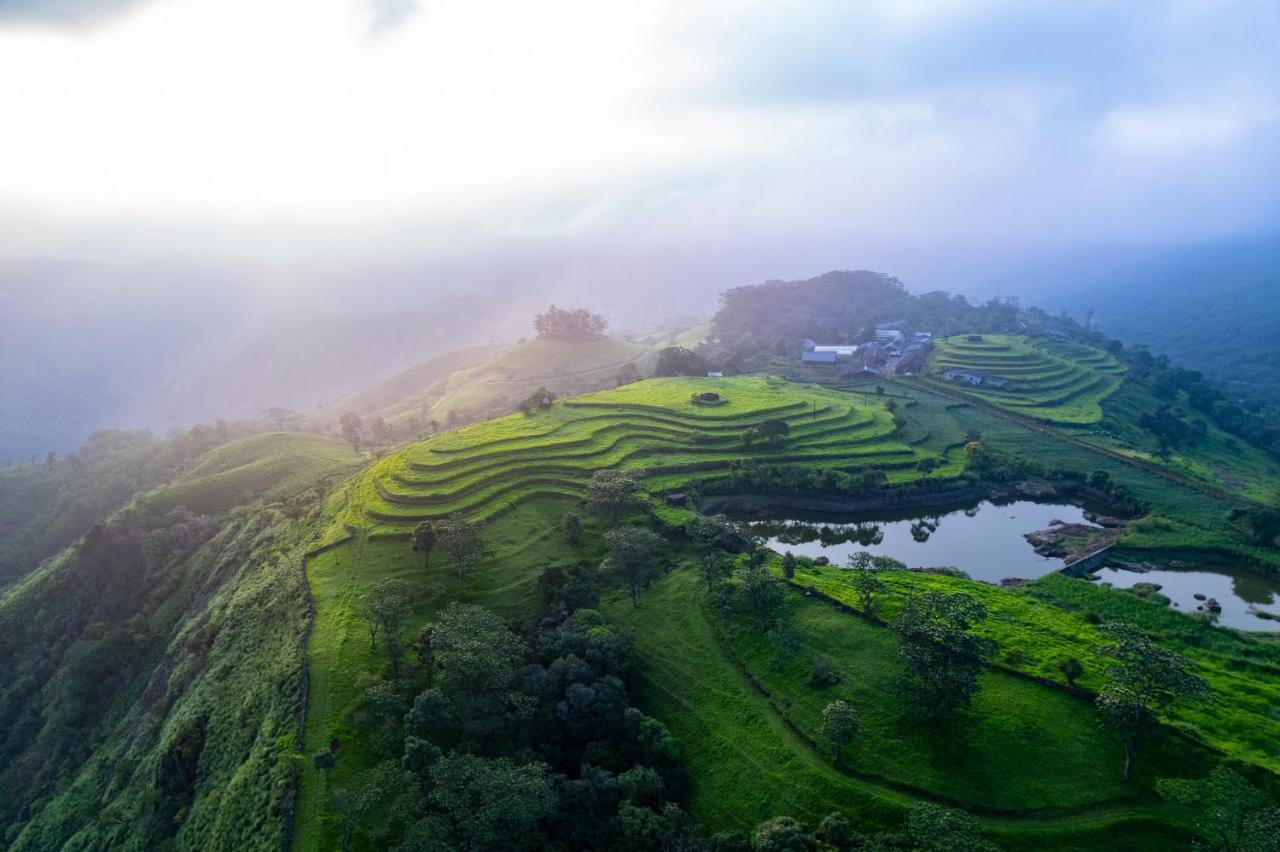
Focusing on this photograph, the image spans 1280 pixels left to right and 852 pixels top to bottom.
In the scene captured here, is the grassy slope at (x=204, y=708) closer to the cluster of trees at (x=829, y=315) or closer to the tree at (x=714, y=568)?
the tree at (x=714, y=568)

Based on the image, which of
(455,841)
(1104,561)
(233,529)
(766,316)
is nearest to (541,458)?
(233,529)

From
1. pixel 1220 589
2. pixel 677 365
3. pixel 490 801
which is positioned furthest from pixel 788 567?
pixel 677 365

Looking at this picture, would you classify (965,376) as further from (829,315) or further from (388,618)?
(388,618)

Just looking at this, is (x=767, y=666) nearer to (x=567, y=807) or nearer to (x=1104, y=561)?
(x=567, y=807)

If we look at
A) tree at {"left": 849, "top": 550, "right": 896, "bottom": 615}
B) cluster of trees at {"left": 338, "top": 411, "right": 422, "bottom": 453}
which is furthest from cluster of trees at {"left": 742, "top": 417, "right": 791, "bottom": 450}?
cluster of trees at {"left": 338, "top": 411, "right": 422, "bottom": 453}

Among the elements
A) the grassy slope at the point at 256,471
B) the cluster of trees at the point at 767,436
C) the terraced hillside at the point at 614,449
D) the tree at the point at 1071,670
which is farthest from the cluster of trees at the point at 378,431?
the tree at the point at 1071,670

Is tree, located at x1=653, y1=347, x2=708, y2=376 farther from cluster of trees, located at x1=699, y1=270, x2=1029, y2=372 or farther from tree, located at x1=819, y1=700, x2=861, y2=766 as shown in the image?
tree, located at x1=819, y1=700, x2=861, y2=766
